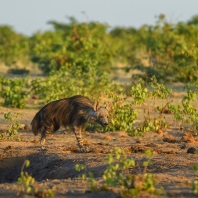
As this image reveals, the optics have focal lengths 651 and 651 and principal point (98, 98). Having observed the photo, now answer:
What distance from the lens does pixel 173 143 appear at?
10.2 m

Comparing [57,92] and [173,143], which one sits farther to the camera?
[57,92]

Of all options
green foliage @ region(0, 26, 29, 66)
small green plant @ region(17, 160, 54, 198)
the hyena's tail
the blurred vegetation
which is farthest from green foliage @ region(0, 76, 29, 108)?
green foliage @ region(0, 26, 29, 66)

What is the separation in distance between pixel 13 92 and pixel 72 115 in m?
4.93

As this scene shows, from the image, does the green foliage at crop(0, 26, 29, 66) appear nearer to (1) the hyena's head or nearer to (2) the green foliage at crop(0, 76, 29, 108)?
(2) the green foliage at crop(0, 76, 29, 108)

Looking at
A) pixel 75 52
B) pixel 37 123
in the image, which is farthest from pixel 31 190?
pixel 75 52

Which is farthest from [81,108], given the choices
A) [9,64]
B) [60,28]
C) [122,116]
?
[60,28]

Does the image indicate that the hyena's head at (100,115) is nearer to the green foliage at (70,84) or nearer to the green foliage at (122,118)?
the green foliage at (122,118)

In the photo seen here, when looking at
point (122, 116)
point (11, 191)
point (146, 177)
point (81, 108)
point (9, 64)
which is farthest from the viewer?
point (9, 64)

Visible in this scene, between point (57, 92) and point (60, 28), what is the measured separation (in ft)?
91.2

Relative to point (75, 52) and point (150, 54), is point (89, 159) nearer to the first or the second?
point (150, 54)

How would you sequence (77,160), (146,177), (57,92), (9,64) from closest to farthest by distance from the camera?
(146,177) < (77,160) < (57,92) < (9,64)

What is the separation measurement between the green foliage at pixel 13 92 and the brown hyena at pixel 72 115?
442cm

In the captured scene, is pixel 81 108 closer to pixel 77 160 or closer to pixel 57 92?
pixel 77 160

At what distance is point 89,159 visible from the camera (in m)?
8.38
